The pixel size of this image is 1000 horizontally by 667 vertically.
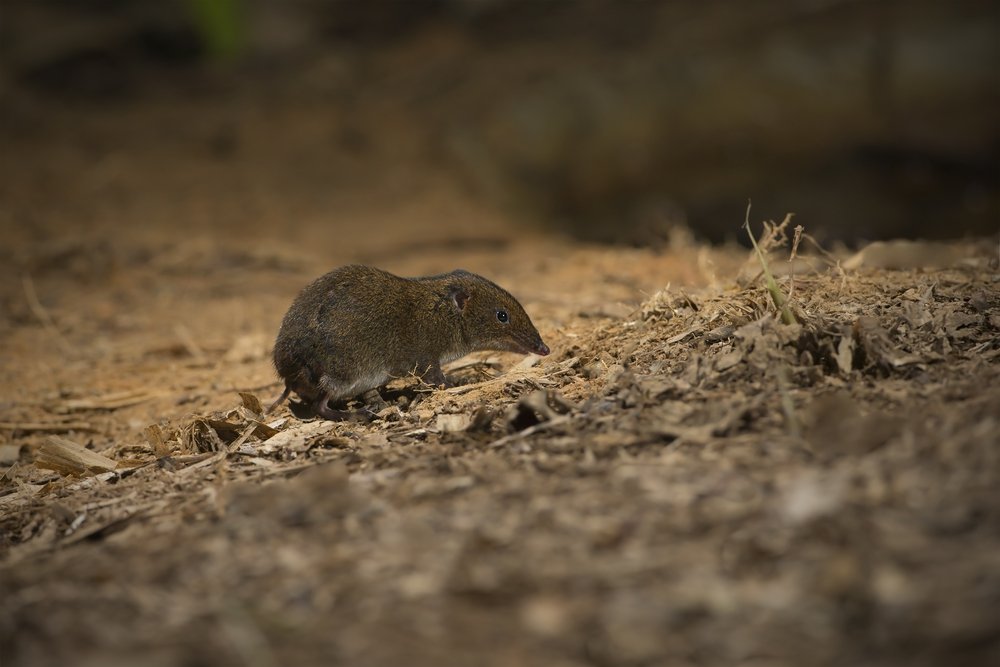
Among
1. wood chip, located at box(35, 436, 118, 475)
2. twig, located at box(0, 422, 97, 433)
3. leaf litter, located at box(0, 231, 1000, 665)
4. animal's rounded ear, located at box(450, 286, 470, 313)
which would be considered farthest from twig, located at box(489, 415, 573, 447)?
twig, located at box(0, 422, 97, 433)

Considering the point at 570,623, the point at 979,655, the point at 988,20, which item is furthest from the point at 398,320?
the point at 988,20

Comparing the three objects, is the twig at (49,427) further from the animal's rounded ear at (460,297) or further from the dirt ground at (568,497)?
the animal's rounded ear at (460,297)

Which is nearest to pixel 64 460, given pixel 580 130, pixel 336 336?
pixel 336 336

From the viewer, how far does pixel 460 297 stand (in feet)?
17.6

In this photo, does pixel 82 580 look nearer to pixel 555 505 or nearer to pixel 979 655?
pixel 555 505

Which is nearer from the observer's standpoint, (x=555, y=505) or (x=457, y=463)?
(x=555, y=505)

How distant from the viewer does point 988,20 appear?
11523 millimetres

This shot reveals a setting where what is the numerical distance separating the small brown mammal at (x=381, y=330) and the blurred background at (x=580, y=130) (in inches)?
201

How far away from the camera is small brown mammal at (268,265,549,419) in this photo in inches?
187

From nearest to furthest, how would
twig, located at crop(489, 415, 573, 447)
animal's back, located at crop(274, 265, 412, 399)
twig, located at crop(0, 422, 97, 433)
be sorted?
1. twig, located at crop(489, 415, 573, 447)
2. animal's back, located at crop(274, 265, 412, 399)
3. twig, located at crop(0, 422, 97, 433)

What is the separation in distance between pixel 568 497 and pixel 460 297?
2.53 m

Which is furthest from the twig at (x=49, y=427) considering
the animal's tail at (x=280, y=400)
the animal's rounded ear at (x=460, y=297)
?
the animal's rounded ear at (x=460, y=297)

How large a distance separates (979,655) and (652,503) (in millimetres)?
976

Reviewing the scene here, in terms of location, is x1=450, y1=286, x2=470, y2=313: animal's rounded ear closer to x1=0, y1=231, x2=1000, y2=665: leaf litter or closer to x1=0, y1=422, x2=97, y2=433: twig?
x1=0, y1=231, x2=1000, y2=665: leaf litter
